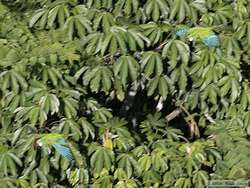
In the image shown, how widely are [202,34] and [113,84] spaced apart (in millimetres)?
502

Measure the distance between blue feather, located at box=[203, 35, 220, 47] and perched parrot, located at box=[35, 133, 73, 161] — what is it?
0.85 m

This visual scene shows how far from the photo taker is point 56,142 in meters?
2.81

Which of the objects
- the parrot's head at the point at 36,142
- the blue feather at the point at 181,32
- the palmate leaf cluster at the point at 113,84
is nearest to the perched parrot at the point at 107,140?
the palmate leaf cluster at the point at 113,84

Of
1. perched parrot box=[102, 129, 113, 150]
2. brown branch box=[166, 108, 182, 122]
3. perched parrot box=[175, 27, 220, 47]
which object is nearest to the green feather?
perched parrot box=[175, 27, 220, 47]

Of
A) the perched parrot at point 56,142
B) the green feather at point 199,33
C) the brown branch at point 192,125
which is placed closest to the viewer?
the perched parrot at point 56,142

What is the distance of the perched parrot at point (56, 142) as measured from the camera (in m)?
2.80

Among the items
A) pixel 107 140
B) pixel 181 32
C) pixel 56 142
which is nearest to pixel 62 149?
pixel 56 142

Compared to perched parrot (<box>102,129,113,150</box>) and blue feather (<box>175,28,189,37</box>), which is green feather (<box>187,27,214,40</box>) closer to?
blue feather (<box>175,28,189,37</box>)

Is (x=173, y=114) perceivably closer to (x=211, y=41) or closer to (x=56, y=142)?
(x=211, y=41)

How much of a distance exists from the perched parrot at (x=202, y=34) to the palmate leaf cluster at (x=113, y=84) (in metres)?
0.03

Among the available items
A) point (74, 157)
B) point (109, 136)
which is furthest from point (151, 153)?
point (74, 157)

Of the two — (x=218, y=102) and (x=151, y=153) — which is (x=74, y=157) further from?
(x=218, y=102)

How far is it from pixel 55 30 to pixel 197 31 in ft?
2.35

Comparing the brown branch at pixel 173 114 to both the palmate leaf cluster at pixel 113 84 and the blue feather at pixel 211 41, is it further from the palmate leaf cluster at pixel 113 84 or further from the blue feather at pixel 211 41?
the blue feather at pixel 211 41
